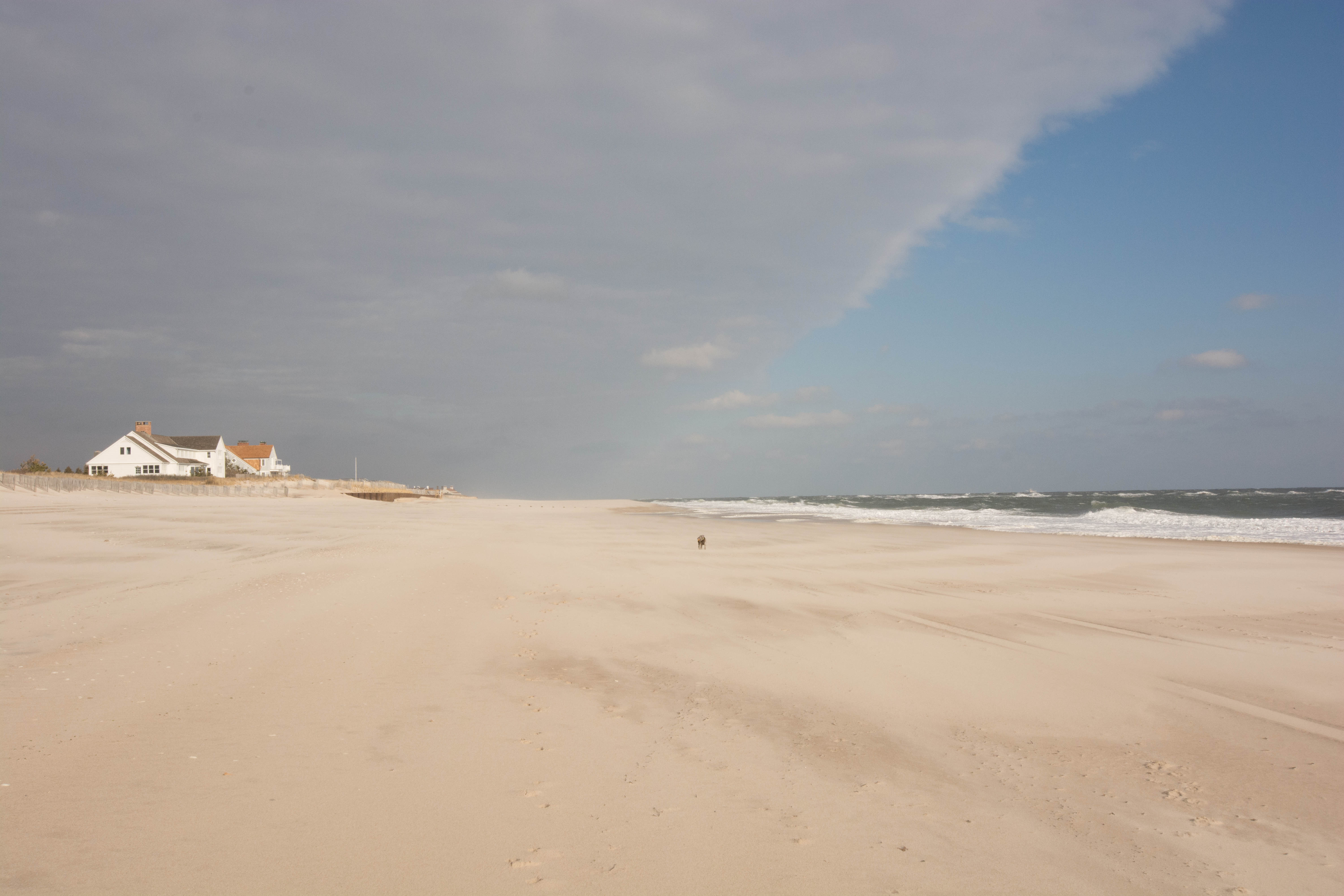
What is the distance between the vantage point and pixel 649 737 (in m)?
6.14

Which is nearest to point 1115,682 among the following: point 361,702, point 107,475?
point 361,702

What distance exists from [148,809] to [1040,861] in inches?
222

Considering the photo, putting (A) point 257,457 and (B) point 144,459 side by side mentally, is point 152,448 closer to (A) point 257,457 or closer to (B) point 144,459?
(B) point 144,459

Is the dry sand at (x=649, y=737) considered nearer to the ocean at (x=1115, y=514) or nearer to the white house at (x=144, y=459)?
the ocean at (x=1115, y=514)

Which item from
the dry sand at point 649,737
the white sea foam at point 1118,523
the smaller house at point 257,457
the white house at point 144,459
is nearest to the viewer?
the dry sand at point 649,737

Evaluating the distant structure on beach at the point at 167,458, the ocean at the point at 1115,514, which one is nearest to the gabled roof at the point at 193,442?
the distant structure on beach at the point at 167,458

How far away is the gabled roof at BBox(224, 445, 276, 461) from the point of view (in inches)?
3750

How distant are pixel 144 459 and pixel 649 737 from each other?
80.4 meters

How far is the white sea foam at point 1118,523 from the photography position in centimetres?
2912

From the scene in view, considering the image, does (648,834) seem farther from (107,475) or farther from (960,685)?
(107,475)

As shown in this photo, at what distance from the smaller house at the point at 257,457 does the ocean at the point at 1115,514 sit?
54.6 m

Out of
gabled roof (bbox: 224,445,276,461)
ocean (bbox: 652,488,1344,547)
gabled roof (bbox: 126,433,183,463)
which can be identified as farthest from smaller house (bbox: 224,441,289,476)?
ocean (bbox: 652,488,1344,547)

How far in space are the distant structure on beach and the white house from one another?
3 cm

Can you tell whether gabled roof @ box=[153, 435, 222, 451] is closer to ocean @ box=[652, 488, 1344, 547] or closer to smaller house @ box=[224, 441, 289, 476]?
smaller house @ box=[224, 441, 289, 476]
